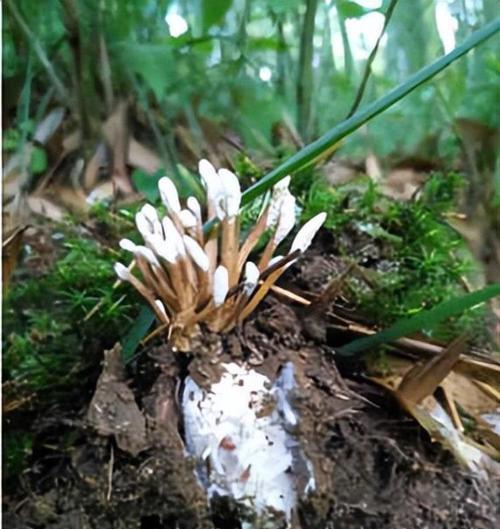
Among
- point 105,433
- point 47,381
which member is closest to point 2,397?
point 47,381

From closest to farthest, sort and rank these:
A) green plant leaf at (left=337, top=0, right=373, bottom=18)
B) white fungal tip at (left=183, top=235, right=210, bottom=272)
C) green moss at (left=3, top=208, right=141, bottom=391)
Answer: white fungal tip at (left=183, top=235, right=210, bottom=272) < green moss at (left=3, top=208, right=141, bottom=391) < green plant leaf at (left=337, top=0, right=373, bottom=18)

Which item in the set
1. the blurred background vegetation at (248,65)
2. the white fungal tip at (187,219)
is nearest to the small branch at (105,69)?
the blurred background vegetation at (248,65)

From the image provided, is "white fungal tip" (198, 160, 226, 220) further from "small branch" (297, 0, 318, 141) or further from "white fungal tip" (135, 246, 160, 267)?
"small branch" (297, 0, 318, 141)

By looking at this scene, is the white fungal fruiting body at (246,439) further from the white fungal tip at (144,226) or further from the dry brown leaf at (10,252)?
the dry brown leaf at (10,252)

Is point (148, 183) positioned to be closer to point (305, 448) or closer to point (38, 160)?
point (38, 160)

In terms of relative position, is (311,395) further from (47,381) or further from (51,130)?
(51,130)

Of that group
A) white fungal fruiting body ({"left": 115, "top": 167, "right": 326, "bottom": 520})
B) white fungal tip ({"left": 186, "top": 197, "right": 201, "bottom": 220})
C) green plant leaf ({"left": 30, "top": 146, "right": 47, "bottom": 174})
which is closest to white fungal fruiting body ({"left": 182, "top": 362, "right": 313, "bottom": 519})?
white fungal fruiting body ({"left": 115, "top": 167, "right": 326, "bottom": 520})

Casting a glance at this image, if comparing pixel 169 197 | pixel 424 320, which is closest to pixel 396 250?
pixel 424 320
